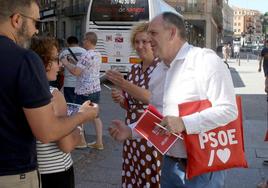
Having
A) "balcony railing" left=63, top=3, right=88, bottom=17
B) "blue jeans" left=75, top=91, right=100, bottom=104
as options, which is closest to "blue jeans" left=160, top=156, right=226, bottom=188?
"blue jeans" left=75, top=91, right=100, bottom=104

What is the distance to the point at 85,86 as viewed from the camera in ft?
25.2

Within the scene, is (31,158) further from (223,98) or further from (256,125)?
(256,125)

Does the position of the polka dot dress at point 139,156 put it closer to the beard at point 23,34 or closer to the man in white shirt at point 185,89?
the man in white shirt at point 185,89

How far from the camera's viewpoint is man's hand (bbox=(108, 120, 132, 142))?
10.8 ft

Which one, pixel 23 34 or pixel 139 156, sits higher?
pixel 23 34

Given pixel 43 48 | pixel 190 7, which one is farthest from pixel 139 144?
pixel 190 7

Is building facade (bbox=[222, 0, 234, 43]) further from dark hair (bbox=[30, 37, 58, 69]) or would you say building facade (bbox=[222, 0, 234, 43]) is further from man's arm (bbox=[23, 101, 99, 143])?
man's arm (bbox=[23, 101, 99, 143])

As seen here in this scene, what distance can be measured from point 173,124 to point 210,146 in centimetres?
26

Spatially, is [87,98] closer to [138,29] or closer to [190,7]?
[138,29]

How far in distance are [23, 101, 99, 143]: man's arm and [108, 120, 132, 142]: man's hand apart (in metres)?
0.72

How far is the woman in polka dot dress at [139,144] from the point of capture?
4020 millimetres

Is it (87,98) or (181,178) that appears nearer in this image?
(181,178)

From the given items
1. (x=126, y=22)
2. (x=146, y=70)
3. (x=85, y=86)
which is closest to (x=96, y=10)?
(x=126, y=22)

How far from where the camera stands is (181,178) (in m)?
2.96
